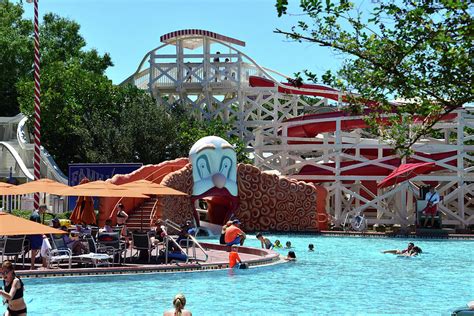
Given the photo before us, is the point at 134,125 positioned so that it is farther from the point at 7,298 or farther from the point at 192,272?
the point at 7,298

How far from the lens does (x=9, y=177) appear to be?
37.6m

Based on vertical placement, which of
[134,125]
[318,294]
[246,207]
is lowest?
[318,294]

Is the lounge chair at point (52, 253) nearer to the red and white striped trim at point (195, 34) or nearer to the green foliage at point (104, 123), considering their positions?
the green foliage at point (104, 123)

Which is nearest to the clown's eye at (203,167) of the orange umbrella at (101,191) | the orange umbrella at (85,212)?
the orange umbrella at (85,212)

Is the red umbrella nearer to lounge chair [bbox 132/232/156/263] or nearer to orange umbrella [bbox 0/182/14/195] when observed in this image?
orange umbrella [bbox 0/182/14/195]

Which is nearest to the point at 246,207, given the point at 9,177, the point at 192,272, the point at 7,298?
the point at 9,177

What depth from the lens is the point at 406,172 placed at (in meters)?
31.9

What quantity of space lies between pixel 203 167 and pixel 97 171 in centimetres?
397

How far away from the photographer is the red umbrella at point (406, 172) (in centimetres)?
3138

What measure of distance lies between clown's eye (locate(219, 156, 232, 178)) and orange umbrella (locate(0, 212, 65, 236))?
1503 cm

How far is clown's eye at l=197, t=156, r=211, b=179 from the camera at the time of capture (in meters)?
29.0

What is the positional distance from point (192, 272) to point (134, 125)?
21.4m

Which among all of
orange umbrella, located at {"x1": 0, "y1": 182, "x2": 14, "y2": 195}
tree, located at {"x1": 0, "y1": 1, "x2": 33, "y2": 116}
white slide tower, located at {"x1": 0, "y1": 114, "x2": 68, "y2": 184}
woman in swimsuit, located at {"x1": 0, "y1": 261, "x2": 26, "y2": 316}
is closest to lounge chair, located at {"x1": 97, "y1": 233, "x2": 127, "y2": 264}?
orange umbrella, located at {"x1": 0, "y1": 182, "x2": 14, "y2": 195}

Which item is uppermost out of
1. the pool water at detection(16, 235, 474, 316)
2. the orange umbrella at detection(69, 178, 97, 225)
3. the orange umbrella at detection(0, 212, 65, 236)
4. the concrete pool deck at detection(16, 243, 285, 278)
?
the orange umbrella at detection(69, 178, 97, 225)
